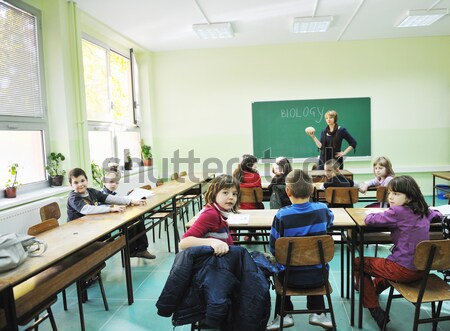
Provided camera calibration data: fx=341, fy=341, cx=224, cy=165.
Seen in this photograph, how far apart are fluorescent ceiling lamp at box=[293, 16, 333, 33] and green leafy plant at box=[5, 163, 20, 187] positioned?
429 cm

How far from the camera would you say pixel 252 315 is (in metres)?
1.58

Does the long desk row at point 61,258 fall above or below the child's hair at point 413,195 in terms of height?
below

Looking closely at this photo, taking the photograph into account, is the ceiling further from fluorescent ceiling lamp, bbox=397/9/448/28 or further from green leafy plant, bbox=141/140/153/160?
green leafy plant, bbox=141/140/153/160

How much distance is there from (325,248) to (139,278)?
203 centimetres

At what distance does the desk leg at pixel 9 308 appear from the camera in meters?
1.50

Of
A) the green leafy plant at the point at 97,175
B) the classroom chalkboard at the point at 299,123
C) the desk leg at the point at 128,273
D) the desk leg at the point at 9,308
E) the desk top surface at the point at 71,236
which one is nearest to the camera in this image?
the desk leg at the point at 9,308

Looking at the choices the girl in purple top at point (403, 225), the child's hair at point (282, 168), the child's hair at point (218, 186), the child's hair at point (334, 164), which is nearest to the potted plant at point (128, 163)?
the child's hair at point (282, 168)

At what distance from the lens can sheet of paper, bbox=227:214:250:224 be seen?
2504 millimetres

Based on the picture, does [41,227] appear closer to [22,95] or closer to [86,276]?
[86,276]

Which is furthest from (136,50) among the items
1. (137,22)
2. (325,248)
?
(325,248)

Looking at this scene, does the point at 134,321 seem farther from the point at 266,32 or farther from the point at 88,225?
the point at 266,32

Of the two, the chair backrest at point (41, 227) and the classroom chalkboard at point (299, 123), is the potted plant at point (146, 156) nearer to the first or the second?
the classroom chalkboard at point (299, 123)

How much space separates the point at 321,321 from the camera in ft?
7.47

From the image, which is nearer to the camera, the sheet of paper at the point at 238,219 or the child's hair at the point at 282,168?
the sheet of paper at the point at 238,219
